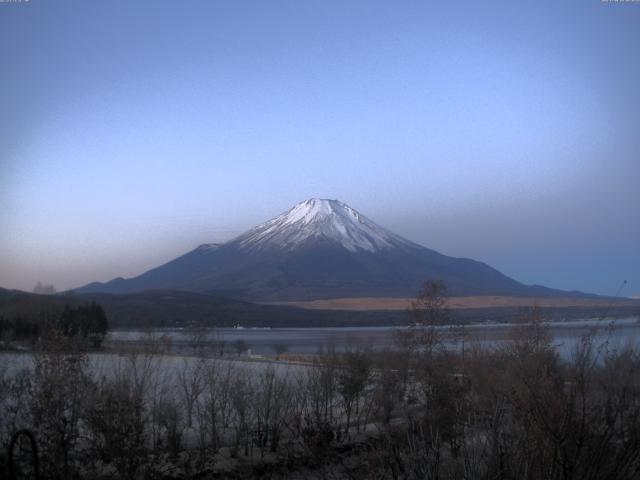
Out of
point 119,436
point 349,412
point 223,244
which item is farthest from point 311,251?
point 119,436

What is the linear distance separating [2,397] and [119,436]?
10.7 ft

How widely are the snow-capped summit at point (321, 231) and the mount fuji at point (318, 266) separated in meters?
0.20

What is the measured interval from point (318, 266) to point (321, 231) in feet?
69.7

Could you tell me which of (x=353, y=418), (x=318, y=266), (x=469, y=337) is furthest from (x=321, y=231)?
(x=353, y=418)

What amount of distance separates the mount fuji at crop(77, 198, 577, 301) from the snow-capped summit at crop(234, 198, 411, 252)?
0.66ft

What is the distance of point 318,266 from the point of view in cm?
14312

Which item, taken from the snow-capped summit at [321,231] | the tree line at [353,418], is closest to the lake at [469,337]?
the tree line at [353,418]

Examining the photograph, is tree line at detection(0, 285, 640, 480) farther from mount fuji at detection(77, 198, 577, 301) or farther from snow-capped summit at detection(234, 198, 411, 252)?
snow-capped summit at detection(234, 198, 411, 252)

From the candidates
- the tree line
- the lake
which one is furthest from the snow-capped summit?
the tree line

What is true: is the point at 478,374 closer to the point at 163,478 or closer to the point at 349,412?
the point at 349,412

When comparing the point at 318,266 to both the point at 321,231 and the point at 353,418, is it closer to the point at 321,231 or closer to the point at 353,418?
the point at 321,231

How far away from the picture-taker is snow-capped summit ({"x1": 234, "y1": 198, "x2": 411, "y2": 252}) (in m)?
159

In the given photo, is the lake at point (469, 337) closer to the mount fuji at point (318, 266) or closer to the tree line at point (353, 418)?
the tree line at point (353, 418)

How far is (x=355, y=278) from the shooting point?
134 meters
